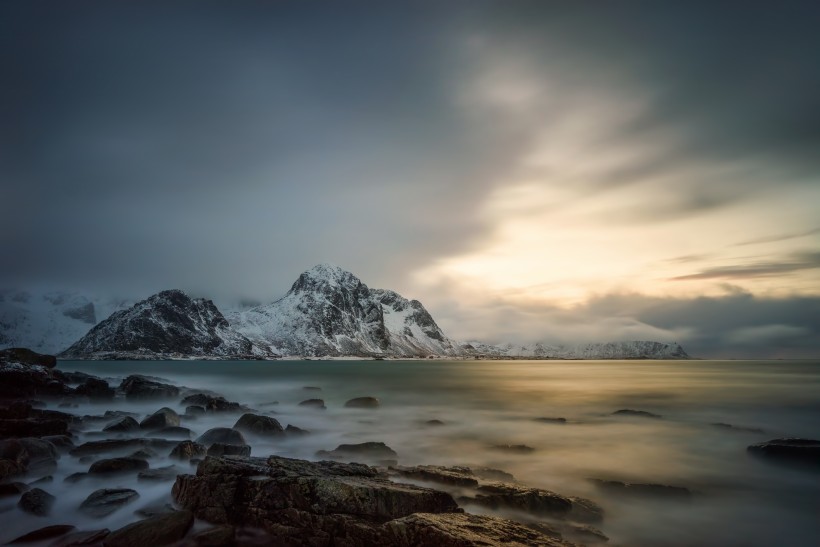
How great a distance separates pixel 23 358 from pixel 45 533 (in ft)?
107

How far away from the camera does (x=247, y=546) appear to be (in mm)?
8352

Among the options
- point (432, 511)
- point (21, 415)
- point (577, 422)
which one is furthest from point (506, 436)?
point (21, 415)

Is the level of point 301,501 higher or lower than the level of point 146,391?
higher

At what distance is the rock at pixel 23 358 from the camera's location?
2946cm

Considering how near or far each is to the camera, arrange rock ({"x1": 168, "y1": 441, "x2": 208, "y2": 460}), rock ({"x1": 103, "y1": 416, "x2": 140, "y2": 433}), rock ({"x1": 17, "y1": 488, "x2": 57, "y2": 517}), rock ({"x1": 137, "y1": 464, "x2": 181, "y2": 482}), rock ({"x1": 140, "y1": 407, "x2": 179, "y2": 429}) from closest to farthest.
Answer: rock ({"x1": 17, "y1": 488, "x2": 57, "y2": 517}), rock ({"x1": 137, "y1": 464, "x2": 181, "y2": 482}), rock ({"x1": 168, "y1": 441, "x2": 208, "y2": 460}), rock ({"x1": 103, "y1": 416, "x2": 140, "y2": 433}), rock ({"x1": 140, "y1": 407, "x2": 179, "y2": 429})

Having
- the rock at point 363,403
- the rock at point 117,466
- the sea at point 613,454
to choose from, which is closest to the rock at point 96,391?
the sea at point 613,454

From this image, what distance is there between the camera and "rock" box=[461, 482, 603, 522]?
10.4 meters

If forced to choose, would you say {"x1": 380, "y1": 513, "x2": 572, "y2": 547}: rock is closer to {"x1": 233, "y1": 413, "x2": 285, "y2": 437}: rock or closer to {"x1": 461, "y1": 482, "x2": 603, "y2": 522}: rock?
{"x1": 461, "y1": 482, "x2": 603, "y2": 522}: rock

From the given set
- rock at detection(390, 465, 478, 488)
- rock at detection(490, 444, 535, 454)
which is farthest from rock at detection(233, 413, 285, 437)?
rock at detection(490, 444, 535, 454)

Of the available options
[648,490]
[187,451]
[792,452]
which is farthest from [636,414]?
[187,451]

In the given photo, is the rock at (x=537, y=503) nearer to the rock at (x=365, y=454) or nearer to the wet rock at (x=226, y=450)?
the rock at (x=365, y=454)

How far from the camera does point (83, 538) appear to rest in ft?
28.2

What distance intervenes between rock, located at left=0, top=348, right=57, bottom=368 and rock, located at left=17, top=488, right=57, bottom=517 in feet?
80.1

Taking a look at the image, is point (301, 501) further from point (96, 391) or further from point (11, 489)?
point (96, 391)
